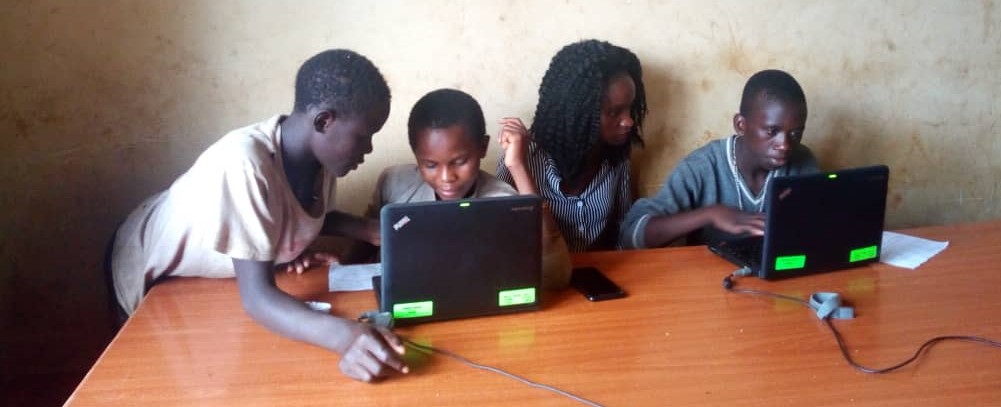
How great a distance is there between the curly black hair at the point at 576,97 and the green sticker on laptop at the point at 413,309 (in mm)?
798

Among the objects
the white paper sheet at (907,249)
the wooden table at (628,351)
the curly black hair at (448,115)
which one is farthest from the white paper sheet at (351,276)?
the white paper sheet at (907,249)

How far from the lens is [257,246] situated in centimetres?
129

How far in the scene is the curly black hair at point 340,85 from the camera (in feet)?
4.58

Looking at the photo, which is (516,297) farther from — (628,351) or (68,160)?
(68,160)

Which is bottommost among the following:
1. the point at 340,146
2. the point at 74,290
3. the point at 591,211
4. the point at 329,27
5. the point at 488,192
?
the point at 74,290

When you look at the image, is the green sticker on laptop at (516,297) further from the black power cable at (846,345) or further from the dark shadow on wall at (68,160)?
the dark shadow on wall at (68,160)

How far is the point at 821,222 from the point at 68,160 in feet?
5.64

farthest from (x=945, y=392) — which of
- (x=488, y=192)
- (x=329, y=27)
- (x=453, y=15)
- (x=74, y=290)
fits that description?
(x=74, y=290)

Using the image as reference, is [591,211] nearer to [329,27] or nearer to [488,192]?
[488,192]

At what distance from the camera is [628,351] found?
1214 millimetres

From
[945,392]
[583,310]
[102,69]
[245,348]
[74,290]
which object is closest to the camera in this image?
[945,392]

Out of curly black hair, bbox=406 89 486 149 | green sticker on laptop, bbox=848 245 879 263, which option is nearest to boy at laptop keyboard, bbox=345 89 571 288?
curly black hair, bbox=406 89 486 149

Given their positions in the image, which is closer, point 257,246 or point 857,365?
point 857,365

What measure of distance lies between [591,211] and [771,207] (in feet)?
2.19
